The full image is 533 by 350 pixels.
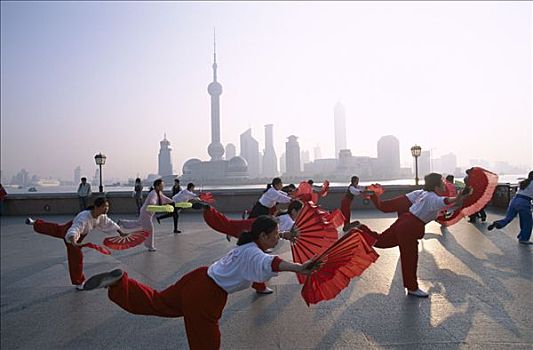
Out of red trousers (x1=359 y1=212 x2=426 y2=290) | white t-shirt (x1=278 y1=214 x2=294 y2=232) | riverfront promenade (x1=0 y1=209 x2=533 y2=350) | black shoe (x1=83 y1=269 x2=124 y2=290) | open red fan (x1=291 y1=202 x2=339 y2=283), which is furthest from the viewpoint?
white t-shirt (x1=278 y1=214 x2=294 y2=232)

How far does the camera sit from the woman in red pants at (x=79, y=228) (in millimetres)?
5949

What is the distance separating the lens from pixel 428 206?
18.6 ft

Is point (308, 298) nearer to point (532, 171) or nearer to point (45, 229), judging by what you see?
point (45, 229)

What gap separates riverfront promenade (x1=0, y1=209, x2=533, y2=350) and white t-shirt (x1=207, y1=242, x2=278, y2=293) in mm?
1348

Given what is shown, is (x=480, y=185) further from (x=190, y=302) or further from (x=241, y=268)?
(x=190, y=302)

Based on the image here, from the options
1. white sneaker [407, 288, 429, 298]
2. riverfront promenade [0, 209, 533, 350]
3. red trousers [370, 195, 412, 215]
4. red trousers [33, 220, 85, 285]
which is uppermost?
red trousers [370, 195, 412, 215]

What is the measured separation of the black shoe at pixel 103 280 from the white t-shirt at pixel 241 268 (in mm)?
728

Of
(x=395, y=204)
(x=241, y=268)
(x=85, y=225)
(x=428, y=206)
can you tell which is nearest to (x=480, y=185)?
(x=428, y=206)

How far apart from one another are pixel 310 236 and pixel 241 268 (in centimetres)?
151

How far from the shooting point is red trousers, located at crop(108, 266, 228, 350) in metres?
3.20

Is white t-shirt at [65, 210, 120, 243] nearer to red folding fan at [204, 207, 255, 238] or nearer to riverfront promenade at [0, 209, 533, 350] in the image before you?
riverfront promenade at [0, 209, 533, 350]

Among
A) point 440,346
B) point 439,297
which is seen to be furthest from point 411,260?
point 440,346

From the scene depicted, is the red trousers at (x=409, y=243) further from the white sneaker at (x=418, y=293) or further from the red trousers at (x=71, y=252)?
the red trousers at (x=71, y=252)

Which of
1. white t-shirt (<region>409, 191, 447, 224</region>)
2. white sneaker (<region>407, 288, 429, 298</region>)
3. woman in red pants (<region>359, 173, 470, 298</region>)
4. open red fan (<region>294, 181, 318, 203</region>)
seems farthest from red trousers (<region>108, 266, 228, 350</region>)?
open red fan (<region>294, 181, 318, 203</region>)
